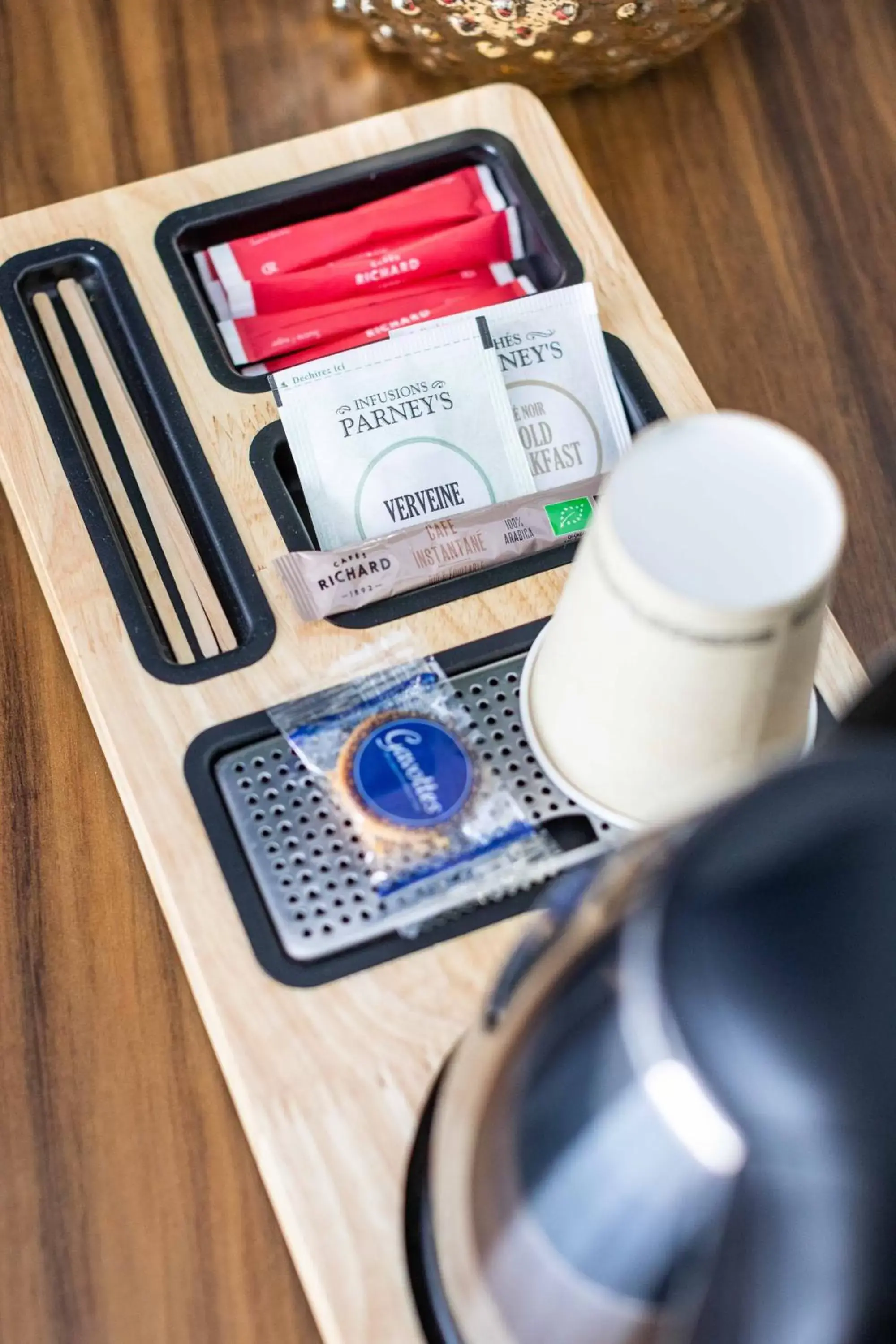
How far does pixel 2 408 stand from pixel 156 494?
3.5 inches

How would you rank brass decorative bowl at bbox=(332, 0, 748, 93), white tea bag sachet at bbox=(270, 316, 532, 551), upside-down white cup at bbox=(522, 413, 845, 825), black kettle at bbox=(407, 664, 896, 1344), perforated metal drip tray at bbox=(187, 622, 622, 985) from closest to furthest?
black kettle at bbox=(407, 664, 896, 1344)
upside-down white cup at bbox=(522, 413, 845, 825)
perforated metal drip tray at bbox=(187, 622, 622, 985)
white tea bag sachet at bbox=(270, 316, 532, 551)
brass decorative bowl at bbox=(332, 0, 748, 93)

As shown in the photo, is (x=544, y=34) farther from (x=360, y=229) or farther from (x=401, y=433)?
(x=401, y=433)

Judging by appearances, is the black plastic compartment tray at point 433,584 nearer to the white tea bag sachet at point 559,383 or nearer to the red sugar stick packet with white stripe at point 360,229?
the white tea bag sachet at point 559,383

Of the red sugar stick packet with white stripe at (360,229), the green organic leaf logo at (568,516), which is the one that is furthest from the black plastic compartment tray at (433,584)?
the red sugar stick packet with white stripe at (360,229)

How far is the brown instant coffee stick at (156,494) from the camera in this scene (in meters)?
0.65

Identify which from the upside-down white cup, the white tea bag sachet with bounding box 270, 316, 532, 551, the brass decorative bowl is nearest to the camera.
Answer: the upside-down white cup

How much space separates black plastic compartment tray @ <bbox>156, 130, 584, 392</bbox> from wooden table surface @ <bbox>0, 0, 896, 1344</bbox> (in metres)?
0.12

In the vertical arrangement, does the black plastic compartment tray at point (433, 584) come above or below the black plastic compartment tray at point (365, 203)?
below

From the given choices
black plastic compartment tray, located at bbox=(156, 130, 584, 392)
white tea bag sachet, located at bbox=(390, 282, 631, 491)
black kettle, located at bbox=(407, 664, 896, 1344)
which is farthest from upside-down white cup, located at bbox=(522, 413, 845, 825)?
black plastic compartment tray, located at bbox=(156, 130, 584, 392)

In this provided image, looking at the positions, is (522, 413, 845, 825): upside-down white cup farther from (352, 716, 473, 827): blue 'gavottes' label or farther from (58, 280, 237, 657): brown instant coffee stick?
(58, 280, 237, 657): brown instant coffee stick

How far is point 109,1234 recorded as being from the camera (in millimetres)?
579

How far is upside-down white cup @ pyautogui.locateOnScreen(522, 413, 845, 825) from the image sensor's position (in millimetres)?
451

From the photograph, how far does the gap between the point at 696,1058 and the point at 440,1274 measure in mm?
222

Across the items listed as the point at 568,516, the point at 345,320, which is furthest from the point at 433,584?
the point at 345,320
